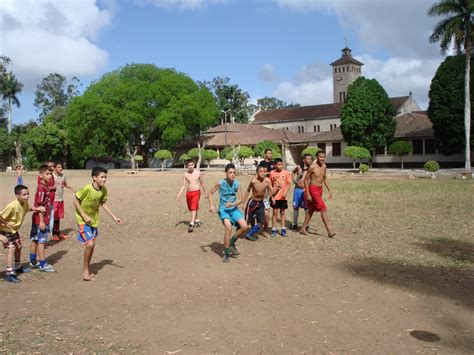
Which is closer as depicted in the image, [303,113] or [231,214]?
[231,214]

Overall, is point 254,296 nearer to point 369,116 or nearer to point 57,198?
point 57,198

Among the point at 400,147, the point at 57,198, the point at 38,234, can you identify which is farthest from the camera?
the point at 400,147

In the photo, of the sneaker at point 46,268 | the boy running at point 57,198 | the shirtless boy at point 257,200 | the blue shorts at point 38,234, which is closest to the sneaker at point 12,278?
the sneaker at point 46,268

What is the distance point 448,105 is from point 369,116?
734cm

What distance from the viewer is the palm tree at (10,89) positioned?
70938mm

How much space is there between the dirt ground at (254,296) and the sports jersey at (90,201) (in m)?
0.89

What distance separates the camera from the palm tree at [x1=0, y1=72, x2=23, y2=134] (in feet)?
233

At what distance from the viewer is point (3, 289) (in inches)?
246

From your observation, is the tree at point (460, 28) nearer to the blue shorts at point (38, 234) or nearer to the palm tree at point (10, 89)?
the blue shorts at point (38, 234)

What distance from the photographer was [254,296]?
5785mm

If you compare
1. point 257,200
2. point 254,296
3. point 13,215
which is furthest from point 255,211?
point 13,215

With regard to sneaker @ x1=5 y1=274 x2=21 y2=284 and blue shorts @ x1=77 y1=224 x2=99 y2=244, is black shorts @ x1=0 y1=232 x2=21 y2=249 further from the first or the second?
blue shorts @ x1=77 y1=224 x2=99 y2=244

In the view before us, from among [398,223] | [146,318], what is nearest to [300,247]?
[398,223]

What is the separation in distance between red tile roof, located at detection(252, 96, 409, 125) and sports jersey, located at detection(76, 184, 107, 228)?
5873cm
